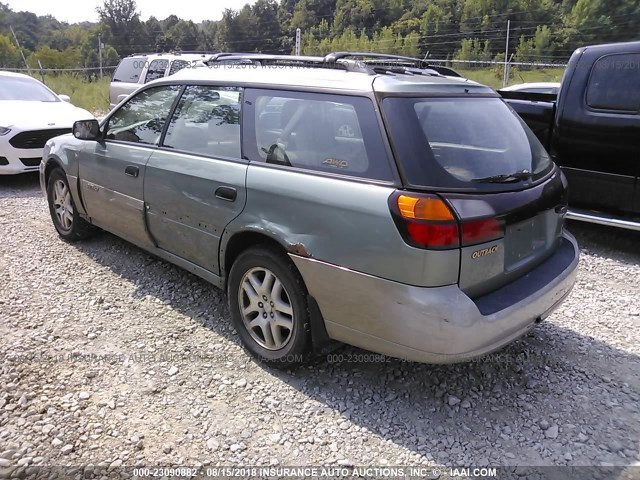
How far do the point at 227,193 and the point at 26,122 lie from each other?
5.94m

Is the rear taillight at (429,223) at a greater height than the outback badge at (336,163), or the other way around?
the outback badge at (336,163)

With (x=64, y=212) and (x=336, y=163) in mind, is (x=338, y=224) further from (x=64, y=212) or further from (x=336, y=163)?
(x=64, y=212)

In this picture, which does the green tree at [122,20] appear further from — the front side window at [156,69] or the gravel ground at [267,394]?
the gravel ground at [267,394]

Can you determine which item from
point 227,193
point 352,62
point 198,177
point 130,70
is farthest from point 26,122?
point 352,62

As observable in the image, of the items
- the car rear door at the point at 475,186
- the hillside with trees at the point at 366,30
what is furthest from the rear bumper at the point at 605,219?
the hillside with trees at the point at 366,30

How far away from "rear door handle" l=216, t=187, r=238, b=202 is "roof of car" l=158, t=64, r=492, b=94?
2.26 feet

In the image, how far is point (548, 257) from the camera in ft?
10.2

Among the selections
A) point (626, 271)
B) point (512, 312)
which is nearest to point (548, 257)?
point (512, 312)

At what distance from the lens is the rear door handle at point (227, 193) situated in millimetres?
3119

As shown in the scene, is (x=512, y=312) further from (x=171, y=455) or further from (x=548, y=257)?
(x=171, y=455)

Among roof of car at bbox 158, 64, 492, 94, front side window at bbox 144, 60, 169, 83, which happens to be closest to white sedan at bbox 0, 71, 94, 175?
front side window at bbox 144, 60, 169, 83

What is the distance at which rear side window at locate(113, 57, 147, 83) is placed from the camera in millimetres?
12614

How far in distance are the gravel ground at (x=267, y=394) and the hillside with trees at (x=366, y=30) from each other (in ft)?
96.9

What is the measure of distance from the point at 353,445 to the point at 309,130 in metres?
1.72
